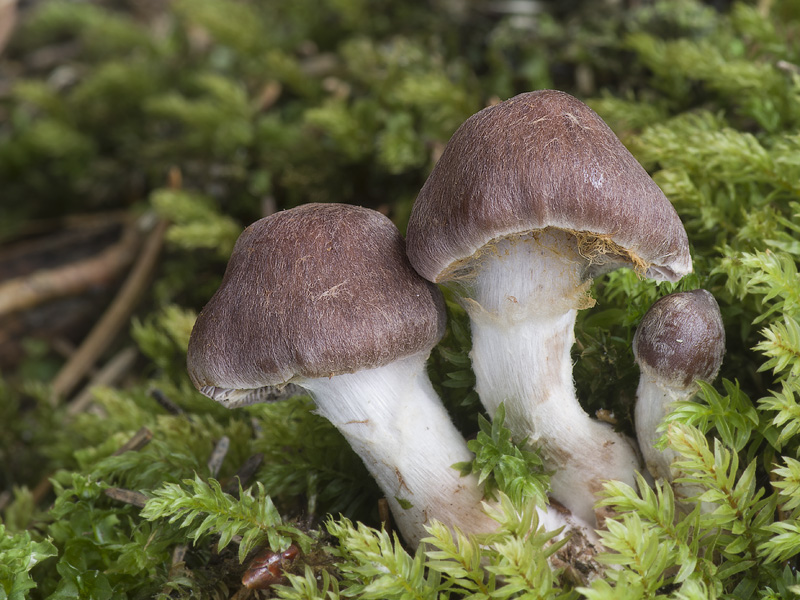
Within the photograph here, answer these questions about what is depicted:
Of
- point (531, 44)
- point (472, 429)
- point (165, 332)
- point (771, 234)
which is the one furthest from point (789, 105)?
point (165, 332)

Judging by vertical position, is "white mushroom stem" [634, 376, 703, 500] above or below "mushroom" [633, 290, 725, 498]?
below

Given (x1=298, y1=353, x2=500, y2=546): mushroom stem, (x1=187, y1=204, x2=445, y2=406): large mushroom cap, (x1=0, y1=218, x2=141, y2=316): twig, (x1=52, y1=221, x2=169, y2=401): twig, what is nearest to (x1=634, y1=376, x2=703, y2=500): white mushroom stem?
(x1=298, y1=353, x2=500, y2=546): mushroom stem

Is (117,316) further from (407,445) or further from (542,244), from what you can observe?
(542,244)

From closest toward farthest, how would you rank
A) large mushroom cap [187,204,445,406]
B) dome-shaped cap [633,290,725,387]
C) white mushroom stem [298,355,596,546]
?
large mushroom cap [187,204,445,406] → dome-shaped cap [633,290,725,387] → white mushroom stem [298,355,596,546]

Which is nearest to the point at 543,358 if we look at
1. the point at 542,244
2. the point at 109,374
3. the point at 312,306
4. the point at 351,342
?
the point at 542,244

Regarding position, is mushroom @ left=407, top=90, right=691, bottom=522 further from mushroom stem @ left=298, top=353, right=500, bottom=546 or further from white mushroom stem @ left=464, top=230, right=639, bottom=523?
mushroom stem @ left=298, top=353, right=500, bottom=546
